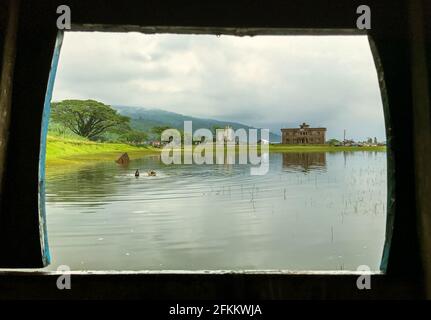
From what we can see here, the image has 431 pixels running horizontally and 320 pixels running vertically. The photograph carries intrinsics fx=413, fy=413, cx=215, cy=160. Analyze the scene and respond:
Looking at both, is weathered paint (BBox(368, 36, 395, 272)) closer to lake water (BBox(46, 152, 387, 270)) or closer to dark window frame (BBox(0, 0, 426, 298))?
dark window frame (BBox(0, 0, 426, 298))

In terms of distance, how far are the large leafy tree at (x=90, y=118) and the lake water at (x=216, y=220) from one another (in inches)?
224

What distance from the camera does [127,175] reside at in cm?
4603

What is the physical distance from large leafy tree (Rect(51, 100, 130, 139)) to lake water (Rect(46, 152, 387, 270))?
224 inches

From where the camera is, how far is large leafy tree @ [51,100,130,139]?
50656 mm

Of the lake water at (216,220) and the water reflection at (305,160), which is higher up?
the water reflection at (305,160)

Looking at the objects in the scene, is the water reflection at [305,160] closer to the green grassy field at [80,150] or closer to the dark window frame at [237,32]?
the green grassy field at [80,150]

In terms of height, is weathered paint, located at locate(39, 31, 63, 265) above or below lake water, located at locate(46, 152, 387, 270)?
above

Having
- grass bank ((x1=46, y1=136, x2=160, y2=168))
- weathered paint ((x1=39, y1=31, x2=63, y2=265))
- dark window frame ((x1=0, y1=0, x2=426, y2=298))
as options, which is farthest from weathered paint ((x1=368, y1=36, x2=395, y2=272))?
grass bank ((x1=46, y1=136, x2=160, y2=168))

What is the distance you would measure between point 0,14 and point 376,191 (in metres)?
36.3

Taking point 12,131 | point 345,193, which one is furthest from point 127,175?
point 12,131

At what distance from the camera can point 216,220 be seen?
88.2 feet

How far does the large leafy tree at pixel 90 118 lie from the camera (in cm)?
5066

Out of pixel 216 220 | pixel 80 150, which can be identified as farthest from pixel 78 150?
pixel 216 220

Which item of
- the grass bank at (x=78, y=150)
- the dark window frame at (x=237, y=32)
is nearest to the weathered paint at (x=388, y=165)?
the dark window frame at (x=237, y=32)
